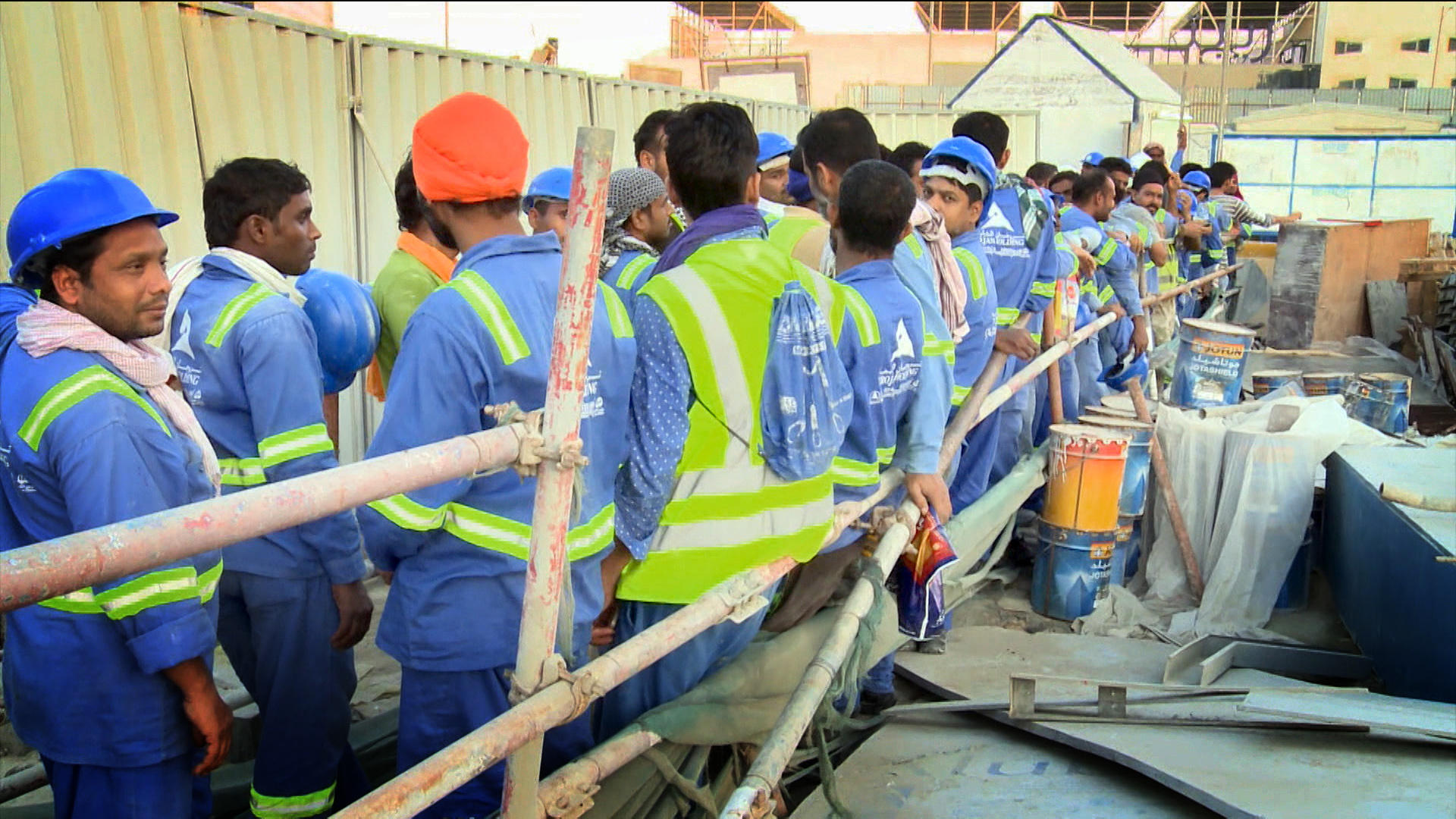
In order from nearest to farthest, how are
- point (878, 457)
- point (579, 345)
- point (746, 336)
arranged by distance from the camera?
point (579, 345), point (746, 336), point (878, 457)

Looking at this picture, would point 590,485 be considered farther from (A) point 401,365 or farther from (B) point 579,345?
(B) point 579,345

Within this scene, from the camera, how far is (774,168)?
5641mm

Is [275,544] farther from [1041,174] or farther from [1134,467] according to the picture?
[1041,174]

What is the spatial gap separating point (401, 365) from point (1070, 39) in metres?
23.5

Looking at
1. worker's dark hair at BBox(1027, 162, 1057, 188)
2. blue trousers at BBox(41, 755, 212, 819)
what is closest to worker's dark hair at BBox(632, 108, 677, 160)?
blue trousers at BBox(41, 755, 212, 819)

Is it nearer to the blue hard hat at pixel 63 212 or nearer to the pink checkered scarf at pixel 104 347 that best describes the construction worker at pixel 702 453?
the pink checkered scarf at pixel 104 347

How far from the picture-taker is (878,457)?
3533 mm

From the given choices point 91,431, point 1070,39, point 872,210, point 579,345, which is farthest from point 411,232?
point 1070,39

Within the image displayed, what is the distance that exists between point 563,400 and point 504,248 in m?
0.63

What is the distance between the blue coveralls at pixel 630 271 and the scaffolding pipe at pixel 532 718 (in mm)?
1410

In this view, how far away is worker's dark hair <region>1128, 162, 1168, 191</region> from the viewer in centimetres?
1022

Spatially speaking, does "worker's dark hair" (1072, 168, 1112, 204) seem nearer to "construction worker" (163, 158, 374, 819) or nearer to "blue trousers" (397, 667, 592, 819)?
"construction worker" (163, 158, 374, 819)

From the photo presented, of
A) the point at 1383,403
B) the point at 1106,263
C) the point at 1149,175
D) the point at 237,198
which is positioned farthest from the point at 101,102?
the point at 1149,175

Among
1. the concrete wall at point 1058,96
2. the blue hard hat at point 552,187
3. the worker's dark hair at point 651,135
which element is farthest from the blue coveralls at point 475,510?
the concrete wall at point 1058,96
